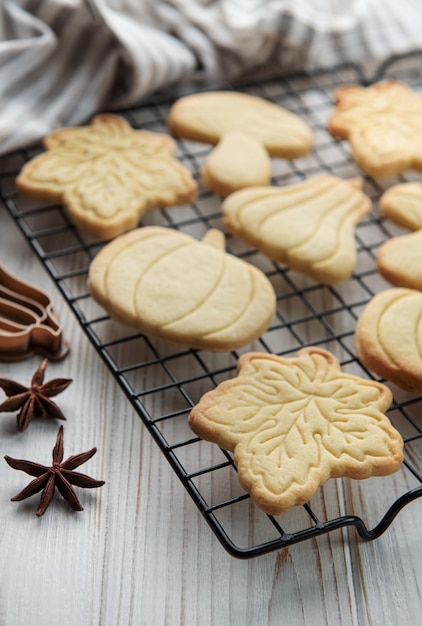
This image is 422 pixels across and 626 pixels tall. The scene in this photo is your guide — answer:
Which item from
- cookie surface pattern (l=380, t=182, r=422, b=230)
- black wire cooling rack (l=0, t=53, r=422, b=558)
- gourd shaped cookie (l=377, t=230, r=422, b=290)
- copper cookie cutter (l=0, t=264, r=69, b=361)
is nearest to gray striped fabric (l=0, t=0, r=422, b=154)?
black wire cooling rack (l=0, t=53, r=422, b=558)

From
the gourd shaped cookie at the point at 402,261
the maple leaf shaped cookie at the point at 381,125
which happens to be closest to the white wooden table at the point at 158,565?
the gourd shaped cookie at the point at 402,261

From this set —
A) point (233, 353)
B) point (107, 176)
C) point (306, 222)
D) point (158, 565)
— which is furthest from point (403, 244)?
point (158, 565)

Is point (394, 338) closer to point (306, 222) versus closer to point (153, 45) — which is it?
point (306, 222)

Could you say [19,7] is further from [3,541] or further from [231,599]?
[231,599]

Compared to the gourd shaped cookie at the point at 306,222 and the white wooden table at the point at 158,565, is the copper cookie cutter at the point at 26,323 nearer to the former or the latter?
the white wooden table at the point at 158,565

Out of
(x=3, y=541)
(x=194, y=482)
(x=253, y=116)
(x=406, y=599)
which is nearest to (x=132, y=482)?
(x=194, y=482)

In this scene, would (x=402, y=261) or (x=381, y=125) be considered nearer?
(x=402, y=261)
